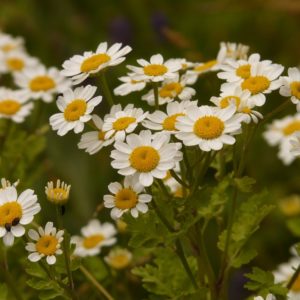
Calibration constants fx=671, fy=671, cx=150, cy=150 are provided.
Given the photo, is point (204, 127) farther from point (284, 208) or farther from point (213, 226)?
point (213, 226)

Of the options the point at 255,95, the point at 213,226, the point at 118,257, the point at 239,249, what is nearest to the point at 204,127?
the point at 255,95

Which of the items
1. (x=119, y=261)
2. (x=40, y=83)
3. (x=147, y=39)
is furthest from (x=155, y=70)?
(x=147, y=39)

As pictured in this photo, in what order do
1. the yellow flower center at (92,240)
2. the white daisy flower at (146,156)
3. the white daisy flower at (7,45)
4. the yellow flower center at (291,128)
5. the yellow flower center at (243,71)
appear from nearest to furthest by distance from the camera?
the white daisy flower at (146,156)
the yellow flower center at (243,71)
the yellow flower center at (92,240)
the yellow flower center at (291,128)
the white daisy flower at (7,45)

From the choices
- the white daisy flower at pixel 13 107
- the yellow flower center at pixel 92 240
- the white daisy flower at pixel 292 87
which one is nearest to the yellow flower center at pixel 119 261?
the yellow flower center at pixel 92 240

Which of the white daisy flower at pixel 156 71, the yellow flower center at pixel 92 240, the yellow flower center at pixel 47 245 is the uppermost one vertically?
the white daisy flower at pixel 156 71

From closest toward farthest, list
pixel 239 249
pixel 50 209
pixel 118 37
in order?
pixel 239 249, pixel 50 209, pixel 118 37

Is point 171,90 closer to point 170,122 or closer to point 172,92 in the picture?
point 172,92

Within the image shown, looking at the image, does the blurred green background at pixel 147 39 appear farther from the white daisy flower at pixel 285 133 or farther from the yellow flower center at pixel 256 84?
the yellow flower center at pixel 256 84
